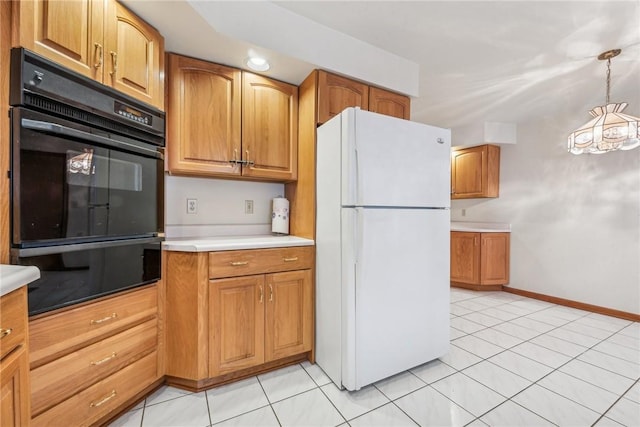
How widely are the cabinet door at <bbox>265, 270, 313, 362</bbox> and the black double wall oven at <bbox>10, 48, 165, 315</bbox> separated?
0.71 metres

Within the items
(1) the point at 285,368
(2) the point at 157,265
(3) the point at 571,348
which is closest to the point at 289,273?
(1) the point at 285,368

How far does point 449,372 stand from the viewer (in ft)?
5.85

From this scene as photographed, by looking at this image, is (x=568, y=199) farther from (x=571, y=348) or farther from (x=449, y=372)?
(x=449, y=372)

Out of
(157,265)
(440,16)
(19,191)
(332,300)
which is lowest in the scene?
(332,300)

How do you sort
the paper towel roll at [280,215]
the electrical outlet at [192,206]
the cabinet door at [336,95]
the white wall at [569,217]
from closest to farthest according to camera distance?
1. the cabinet door at [336,95]
2. the electrical outlet at [192,206]
3. the paper towel roll at [280,215]
4. the white wall at [569,217]

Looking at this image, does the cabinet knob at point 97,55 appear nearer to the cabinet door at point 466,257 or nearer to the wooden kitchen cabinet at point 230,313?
the wooden kitchen cabinet at point 230,313

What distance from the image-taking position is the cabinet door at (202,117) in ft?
5.56

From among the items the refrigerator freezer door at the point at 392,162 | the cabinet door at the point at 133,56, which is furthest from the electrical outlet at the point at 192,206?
the refrigerator freezer door at the point at 392,162

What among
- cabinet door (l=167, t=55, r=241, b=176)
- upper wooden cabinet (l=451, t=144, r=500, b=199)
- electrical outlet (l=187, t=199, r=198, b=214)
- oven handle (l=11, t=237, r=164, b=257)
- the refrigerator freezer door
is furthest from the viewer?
upper wooden cabinet (l=451, t=144, r=500, b=199)

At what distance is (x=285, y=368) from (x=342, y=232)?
1.02 meters

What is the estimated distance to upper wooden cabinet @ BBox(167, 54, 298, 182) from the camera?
1702 millimetres

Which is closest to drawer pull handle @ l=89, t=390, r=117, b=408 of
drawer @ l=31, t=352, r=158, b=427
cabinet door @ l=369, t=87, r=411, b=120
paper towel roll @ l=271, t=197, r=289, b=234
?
drawer @ l=31, t=352, r=158, b=427

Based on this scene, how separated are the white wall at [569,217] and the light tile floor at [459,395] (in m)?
0.90

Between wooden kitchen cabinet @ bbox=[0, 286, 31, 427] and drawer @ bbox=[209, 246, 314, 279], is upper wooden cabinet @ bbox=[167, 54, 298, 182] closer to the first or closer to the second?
drawer @ bbox=[209, 246, 314, 279]
